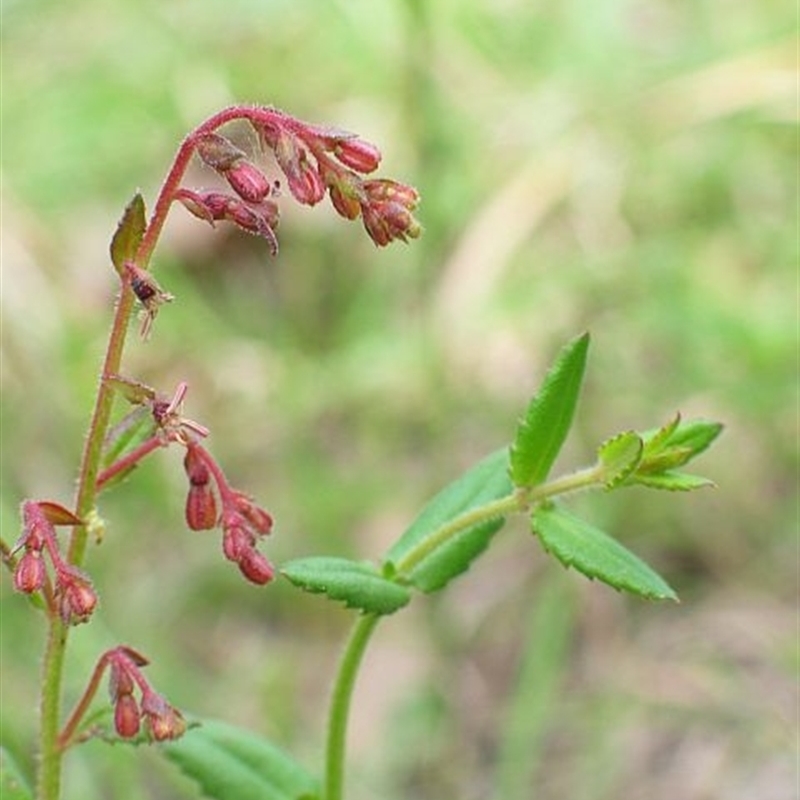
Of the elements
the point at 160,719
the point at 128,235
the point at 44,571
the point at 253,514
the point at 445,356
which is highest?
the point at 445,356

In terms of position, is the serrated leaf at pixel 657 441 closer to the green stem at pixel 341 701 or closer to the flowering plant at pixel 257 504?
the flowering plant at pixel 257 504

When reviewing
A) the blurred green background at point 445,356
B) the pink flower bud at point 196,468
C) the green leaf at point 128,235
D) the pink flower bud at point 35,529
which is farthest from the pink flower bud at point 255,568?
the blurred green background at point 445,356

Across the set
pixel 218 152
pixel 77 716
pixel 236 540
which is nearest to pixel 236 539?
pixel 236 540

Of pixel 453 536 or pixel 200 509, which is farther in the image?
pixel 453 536

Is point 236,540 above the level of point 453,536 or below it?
below

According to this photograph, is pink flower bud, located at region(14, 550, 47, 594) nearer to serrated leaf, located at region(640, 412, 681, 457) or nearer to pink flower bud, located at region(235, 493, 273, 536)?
pink flower bud, located at region(235, 493, 273, 536)

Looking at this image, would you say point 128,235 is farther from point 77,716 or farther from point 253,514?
point 77,716

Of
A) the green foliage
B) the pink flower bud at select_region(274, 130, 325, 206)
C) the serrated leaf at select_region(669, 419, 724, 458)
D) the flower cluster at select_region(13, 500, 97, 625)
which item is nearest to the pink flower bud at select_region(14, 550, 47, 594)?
the flower cluster at select_region(13, 500, 97, 625)
